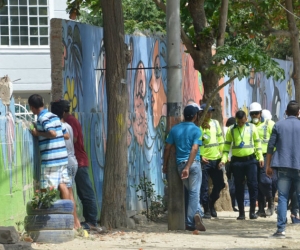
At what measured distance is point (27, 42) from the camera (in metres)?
28.5

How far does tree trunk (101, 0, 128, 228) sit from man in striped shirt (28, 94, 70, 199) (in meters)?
A: 1.45

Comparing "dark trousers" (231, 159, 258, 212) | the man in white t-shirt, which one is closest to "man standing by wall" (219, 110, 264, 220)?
"dark trousers" (231, 159, 258, 212)

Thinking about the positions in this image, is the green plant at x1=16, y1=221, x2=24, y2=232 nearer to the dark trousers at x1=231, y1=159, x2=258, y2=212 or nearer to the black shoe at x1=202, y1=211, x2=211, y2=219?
the black shoe at x1=202, y1=211, x2=211, y2=219

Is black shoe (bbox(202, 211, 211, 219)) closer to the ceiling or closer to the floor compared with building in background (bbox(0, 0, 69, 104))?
closer to the floor

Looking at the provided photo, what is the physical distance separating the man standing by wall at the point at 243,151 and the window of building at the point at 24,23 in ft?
47.1

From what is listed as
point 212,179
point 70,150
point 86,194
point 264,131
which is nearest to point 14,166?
point 70,150

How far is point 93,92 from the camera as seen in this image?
13.3 metres

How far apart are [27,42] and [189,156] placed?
17.2 metres

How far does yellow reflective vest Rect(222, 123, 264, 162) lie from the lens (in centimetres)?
1475

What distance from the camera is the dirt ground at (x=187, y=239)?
1055 cm

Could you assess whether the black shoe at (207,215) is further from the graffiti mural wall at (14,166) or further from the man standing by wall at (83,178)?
the graffiti mural wall at (14,166)

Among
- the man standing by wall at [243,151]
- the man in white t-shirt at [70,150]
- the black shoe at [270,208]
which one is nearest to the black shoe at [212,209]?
the man standing by wall at [243,151]

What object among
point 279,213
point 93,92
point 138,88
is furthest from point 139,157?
point 279,213

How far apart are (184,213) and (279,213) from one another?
157 centimetres
